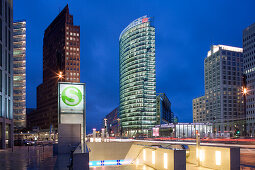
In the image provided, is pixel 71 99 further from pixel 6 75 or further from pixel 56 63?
pixel 56 63

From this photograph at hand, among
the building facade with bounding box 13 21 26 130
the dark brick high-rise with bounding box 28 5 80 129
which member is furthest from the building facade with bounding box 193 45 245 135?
the building facade with bounding box 13 21 26 130

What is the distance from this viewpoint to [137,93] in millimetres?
161875

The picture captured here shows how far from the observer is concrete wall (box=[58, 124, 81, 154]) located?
27922mm

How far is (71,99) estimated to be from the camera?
29344mm

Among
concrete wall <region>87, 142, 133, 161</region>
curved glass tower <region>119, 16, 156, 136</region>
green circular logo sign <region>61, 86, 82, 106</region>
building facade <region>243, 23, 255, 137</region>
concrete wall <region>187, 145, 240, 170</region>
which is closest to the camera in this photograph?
concrete wall <region>187, 145, 240, 170</region>

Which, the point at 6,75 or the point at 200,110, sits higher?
the point at 6,75

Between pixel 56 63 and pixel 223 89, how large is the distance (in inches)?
4319

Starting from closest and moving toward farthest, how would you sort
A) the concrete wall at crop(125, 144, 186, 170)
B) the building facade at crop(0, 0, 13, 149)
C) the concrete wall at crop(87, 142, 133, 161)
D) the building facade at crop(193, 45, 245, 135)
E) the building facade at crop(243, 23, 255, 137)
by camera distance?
the concrete wall at crop(125, 144, 186, 170), the concrete wall at crop(87, 142, 133, 161), the building facade at crop(0, 0, 13, 149), the building facade at crop(243, 23, 255, 137), the building facade at crop(193, 45, 245, 135)

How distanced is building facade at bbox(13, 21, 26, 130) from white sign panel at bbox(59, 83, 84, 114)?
9517 centimetres

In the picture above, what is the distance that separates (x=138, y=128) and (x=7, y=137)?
116696mm

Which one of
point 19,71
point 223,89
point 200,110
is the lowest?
point 200,110

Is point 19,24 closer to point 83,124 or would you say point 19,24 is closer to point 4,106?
point 4,106

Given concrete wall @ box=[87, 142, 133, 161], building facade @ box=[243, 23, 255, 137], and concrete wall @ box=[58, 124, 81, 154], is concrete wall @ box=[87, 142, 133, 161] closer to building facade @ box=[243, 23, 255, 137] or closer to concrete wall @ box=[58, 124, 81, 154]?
concrete wall @ box=[58, 124, 81, 154]

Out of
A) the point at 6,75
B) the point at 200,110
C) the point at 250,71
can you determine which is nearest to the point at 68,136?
the point at 6,75
